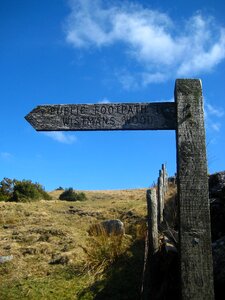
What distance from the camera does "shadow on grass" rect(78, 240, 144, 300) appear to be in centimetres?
741

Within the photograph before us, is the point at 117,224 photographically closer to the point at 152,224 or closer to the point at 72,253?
the point at 72,253

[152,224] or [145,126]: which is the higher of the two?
[145,126]

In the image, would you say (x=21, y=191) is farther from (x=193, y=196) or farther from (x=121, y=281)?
(x=193, y=196)

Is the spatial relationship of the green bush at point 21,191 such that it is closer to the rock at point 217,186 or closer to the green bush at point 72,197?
the green bush at point 72,197

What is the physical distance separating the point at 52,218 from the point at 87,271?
7775 mm

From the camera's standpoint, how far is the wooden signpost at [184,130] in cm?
Result: 442

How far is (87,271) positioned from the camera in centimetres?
893

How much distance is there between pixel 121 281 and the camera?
796 centimetres

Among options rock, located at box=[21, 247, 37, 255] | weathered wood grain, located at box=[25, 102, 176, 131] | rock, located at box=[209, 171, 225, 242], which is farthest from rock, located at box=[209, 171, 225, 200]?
rock, located at box=[21, 247, 37, 255]

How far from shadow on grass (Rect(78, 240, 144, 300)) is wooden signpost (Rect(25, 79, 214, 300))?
9.75ft

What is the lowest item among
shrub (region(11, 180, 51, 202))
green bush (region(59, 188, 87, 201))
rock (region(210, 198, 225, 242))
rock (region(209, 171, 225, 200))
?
rock (region(210, 198, 225, 242))

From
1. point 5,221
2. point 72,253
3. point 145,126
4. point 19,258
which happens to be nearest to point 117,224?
point 72,253

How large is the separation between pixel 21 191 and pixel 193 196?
2459 cm

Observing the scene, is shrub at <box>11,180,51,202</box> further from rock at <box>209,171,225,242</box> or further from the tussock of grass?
rock at <box>209,171,225,242</box>
